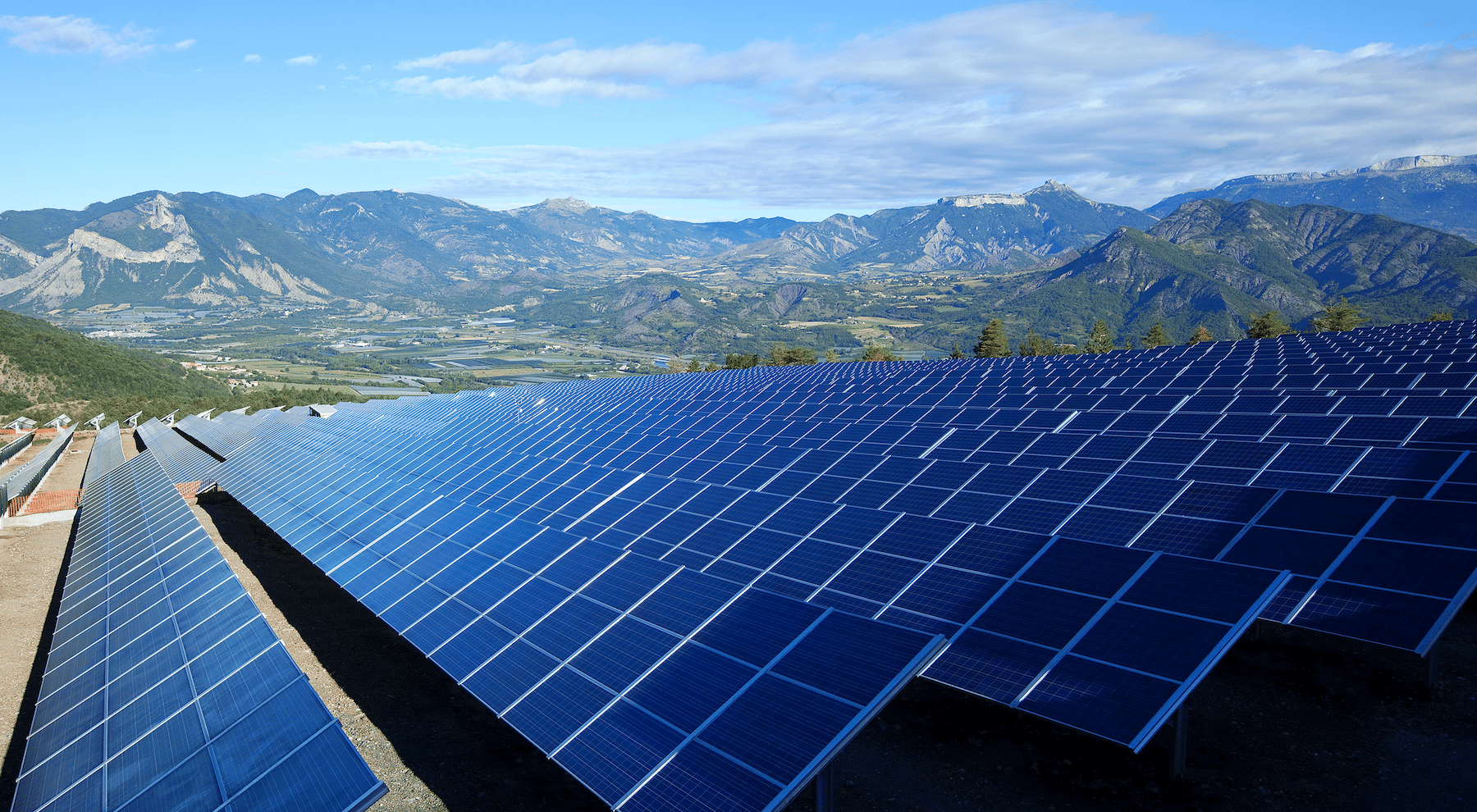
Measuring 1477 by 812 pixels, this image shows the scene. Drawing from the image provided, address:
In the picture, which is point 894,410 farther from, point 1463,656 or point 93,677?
point 93,677

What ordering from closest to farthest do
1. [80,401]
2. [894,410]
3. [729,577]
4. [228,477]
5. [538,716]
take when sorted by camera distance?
[538,716] → [729,577] → [894,410] → [228,477] → [80,401]

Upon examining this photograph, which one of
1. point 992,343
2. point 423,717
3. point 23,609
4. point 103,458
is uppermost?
point 423,717

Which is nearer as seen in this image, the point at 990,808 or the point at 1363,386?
the point at 990,808

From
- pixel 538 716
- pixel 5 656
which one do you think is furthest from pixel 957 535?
pixel 5 656

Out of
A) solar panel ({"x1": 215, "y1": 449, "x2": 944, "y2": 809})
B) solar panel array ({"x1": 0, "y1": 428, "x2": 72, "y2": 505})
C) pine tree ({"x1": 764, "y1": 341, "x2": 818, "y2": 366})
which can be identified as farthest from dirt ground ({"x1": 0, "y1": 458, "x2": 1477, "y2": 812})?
pine tree ({"x1": 764, "y1": 341, "x2": 818, "y2": 366})

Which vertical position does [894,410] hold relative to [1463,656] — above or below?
above

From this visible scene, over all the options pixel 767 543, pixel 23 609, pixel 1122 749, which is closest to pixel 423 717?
pixel 767 543

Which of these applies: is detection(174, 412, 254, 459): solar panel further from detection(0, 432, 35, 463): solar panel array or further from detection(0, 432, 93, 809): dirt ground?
detection(0, 432, 35, 463): solar panel array

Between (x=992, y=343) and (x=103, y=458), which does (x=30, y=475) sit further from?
(x=992, y=343)
